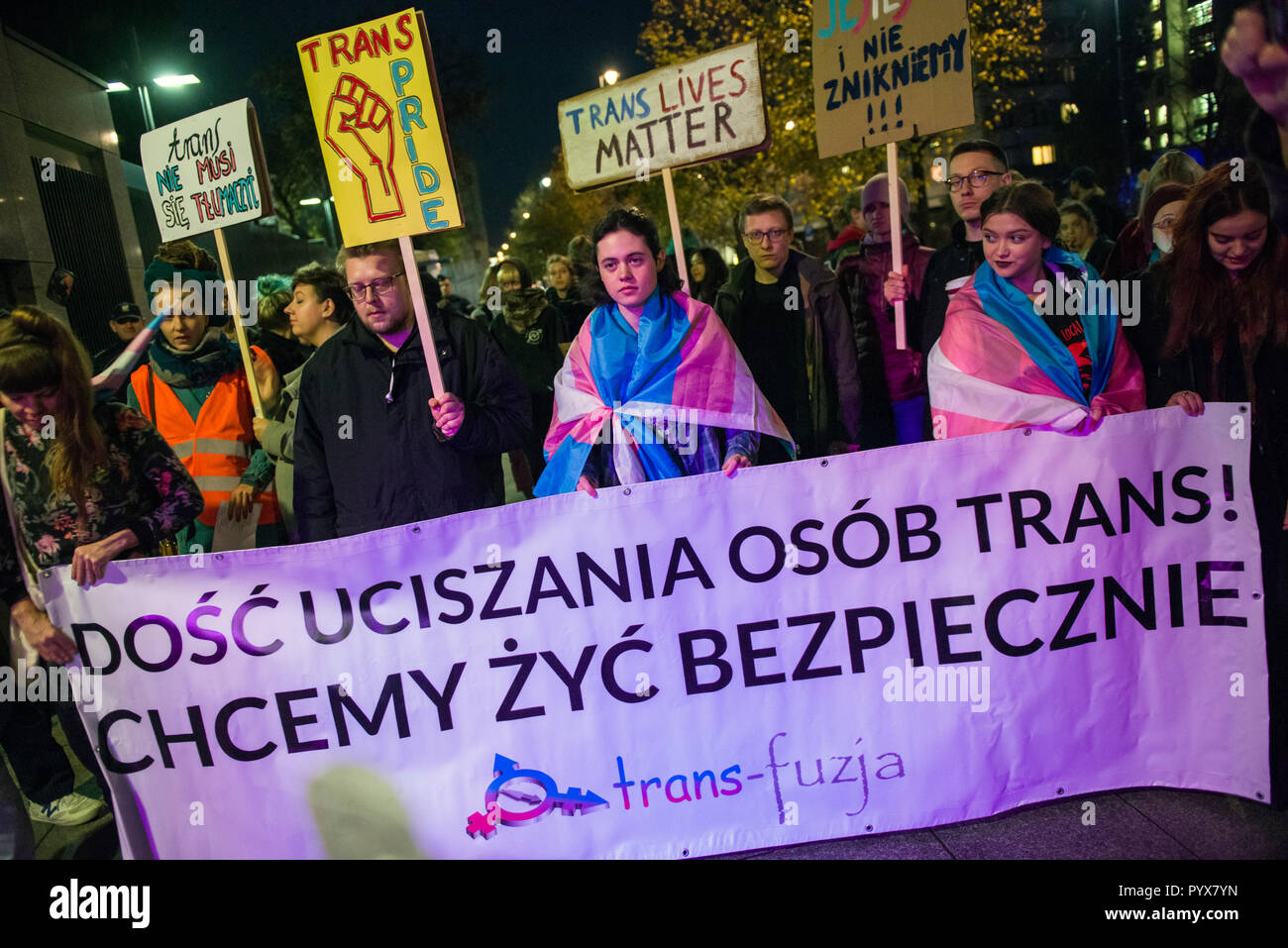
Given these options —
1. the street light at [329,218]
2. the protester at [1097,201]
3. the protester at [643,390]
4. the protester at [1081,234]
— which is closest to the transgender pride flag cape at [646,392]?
the protester at [643,390]

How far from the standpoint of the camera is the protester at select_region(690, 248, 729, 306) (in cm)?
689

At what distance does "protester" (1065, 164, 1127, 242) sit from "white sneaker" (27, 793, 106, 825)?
7027mm

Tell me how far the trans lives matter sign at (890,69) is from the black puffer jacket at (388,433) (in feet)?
6.26

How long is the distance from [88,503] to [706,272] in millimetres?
4715

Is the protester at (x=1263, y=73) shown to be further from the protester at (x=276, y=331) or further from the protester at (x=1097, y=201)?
the protester at (x=1097, y=201)

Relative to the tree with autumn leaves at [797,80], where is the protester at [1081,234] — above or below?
below

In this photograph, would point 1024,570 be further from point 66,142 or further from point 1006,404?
point 66,142

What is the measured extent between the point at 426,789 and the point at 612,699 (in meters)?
0.61

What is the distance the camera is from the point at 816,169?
2694 cm

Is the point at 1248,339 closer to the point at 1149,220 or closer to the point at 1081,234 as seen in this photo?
the point at 1149,220

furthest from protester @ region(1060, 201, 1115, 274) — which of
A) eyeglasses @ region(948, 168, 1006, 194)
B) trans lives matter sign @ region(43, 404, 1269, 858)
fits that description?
trans lives matter sign @ region(43, 404, 1269, 858)

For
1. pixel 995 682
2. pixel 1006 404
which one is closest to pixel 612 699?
pixel 995 682

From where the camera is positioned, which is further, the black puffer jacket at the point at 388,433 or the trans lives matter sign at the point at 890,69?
the trans lives matter sign at the point at 890,69

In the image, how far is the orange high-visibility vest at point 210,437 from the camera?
4.23 metres
